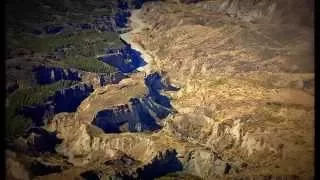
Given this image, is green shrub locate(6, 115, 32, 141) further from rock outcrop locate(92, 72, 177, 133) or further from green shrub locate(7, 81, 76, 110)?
rock outcrop locate(92, 72, 177, 133)

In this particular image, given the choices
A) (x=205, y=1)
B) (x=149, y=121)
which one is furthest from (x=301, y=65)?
(x=149, y=121)

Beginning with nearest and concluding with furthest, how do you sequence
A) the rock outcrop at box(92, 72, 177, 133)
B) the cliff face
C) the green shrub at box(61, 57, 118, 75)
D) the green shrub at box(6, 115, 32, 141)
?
the green shrub at box(6, 115, 32, 141) → the cliff face → the rock outcrop at box(92, 72, 177, 133) → the green shrub at box(61, 57, 118, 75)

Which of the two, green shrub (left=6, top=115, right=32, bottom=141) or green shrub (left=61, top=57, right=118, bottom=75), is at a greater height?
green shrub (left=61, top=57, right=118, bottom=75)

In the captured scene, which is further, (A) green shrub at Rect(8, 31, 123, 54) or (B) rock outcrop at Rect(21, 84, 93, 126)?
(A) green shrub at Rect(8, 31, 123, 54)

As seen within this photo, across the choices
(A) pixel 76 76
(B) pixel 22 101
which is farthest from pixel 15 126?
(A) pixel 76 76

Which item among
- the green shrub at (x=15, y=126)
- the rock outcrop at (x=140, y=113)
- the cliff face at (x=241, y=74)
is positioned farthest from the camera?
the rock outcrop at (x=140, y=113)

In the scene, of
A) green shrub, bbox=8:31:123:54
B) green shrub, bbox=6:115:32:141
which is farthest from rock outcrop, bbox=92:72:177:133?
green shrub, bbox=6:115:32:141

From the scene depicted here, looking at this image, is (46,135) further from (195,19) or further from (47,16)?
(195,19)

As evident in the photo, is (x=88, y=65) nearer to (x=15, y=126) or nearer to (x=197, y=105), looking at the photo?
(x=15, y=126)

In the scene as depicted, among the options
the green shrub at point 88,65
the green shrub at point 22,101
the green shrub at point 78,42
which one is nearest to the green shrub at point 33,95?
the green shrub at point 22,101

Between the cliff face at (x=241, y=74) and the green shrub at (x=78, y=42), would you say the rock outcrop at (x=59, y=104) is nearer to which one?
the green shrub at (x=78, y=42)

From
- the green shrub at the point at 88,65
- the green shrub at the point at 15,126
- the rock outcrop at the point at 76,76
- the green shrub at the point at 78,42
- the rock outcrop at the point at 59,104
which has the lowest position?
the green shrub at the point at 15,126
